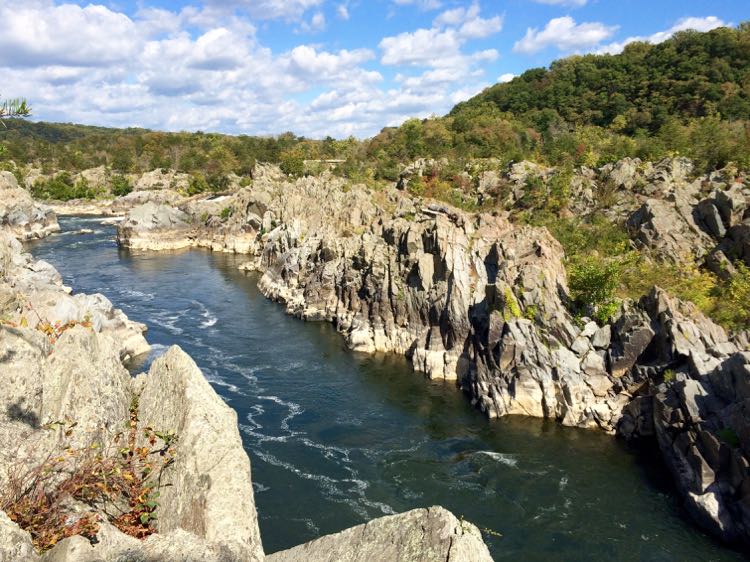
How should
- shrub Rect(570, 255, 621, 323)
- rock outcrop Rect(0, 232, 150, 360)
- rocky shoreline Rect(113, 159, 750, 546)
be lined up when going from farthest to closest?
1. shrub Rect(570, 255, 621, 323)
2. rock outcrop Rect(0, 232, 150, 360)
3. rocky shoreline Rect(113, 159, 750, 546)

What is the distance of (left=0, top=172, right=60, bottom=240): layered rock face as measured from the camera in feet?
331

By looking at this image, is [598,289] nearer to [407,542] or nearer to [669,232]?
[669,232]

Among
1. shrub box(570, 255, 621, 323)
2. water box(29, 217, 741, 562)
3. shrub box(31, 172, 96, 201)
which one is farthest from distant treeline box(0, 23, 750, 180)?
water box(29, 217, 741, 562)

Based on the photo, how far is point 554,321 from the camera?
37.6m

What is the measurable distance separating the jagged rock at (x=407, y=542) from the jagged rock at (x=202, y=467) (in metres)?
1.48

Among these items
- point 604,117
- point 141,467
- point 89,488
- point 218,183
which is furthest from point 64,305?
point 218,183

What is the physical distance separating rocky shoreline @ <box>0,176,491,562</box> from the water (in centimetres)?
1367

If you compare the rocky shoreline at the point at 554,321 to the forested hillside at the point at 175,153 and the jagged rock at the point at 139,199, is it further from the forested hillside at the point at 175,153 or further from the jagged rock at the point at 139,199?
the forested hillside at the point at 175,153

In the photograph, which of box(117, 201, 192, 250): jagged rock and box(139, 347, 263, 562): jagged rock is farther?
box(117, 201, 192, 250): jagged rock

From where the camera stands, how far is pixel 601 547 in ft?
79.4

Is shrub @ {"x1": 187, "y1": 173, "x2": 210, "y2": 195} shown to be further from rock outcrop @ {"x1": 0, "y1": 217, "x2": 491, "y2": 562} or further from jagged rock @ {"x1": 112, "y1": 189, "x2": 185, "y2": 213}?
rock outcrop @ {"x1": 0, "y1": 217, "x2": 491, "y2": 562}

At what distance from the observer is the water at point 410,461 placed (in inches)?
982

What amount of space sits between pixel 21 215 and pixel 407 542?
115 m

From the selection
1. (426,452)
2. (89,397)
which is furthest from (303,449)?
(89,397)
